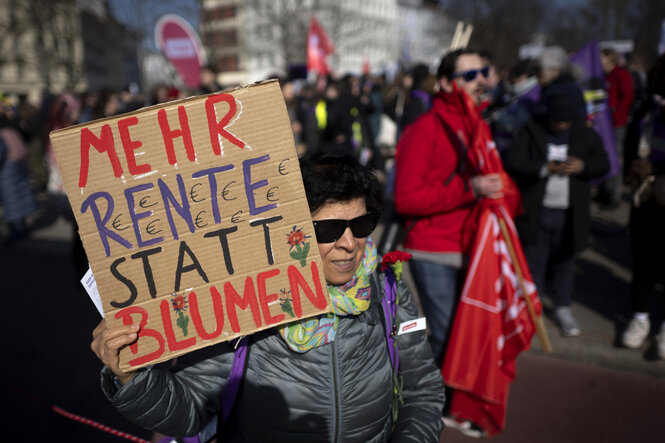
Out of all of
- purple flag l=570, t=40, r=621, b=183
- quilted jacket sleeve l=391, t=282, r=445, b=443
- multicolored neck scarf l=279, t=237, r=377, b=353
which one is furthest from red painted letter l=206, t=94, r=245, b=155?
purple flag l=570, t=40, r=621, b=183

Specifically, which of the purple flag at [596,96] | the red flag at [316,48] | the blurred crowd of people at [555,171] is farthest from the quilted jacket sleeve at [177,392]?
the red flag at [316,48]

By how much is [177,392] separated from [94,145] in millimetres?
778

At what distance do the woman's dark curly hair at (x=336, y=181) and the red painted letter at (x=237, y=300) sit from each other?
0.41 metres

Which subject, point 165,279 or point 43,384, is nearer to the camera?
point 165,279

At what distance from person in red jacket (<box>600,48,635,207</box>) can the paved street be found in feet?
7.35

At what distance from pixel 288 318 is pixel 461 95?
5.78 ft

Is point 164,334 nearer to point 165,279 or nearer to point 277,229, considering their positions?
point 165,279

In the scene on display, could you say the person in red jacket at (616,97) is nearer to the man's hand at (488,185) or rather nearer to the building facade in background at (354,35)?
the man's hand at (488,185)

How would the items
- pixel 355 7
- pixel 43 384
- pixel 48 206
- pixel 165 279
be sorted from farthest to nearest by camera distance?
pixel 355 7
pixel 48 206
pixel 43 384
pixel 165 279

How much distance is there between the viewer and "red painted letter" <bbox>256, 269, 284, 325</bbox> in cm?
144

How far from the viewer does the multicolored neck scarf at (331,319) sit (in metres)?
1.58

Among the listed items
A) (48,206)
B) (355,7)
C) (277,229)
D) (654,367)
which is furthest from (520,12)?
(355,7)

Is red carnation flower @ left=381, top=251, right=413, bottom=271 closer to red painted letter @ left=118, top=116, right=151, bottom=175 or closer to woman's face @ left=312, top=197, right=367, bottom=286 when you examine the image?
woman's face @ left=312, top=197, right=367, bottom=286

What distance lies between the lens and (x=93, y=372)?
12.9ft
